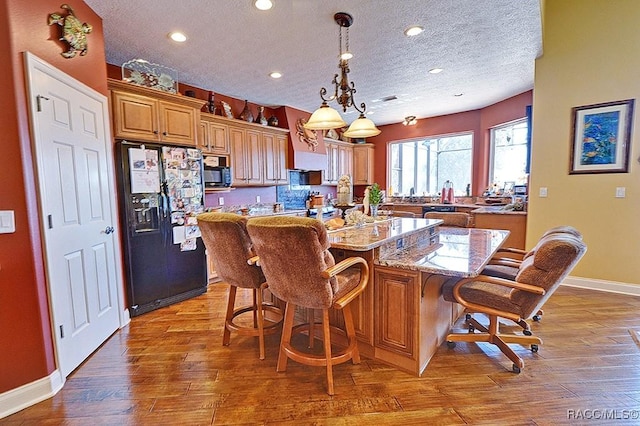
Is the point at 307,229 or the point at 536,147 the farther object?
the point at 536,147

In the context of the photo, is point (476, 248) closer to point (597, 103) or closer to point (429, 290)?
point (429, 290)

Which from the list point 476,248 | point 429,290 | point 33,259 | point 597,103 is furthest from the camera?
point 597,103

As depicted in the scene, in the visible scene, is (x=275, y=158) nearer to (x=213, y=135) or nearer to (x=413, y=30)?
(x=213, y=135)

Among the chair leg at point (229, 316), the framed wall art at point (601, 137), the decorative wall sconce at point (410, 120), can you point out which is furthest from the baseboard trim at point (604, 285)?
the decorative wall sconce at point (410, 120)

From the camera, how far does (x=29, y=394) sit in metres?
1.82

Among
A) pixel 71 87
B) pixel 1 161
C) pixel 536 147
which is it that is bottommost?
pixel 1 161

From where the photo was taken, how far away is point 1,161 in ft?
5.64

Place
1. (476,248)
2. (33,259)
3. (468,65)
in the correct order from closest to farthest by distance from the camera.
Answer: (33,259)
(476,248)
(468,65)

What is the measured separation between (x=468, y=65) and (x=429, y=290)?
3.11 meters

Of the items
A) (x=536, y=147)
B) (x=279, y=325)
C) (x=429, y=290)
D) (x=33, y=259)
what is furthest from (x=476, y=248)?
(x=33, y=259)

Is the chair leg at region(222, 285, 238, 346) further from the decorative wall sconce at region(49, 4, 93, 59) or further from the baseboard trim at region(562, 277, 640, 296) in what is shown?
the baseboard trim at region(562, 277, 640, 296)

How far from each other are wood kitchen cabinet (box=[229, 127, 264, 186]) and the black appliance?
272 millimetres

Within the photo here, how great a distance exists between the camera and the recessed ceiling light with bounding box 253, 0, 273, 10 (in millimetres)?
2369

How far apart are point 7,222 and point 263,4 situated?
2.28 meters
